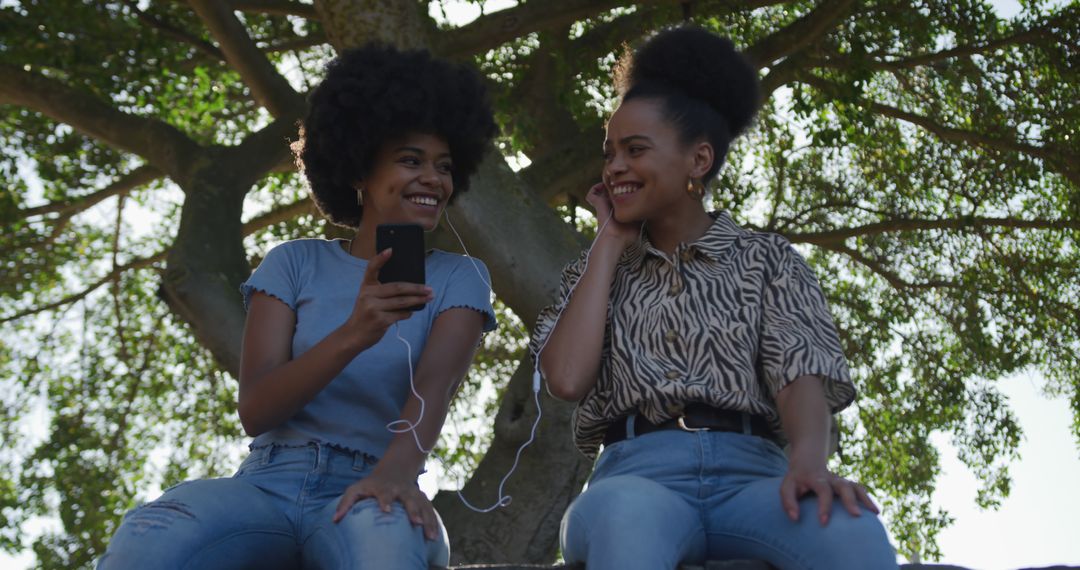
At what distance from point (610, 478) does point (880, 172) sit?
7.23 meters

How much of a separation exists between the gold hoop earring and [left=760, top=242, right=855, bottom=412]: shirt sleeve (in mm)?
354

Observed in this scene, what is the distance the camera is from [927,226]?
9281mm

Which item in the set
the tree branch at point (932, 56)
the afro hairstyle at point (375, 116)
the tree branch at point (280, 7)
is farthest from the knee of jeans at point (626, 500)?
the tree branch at point (280, 7)

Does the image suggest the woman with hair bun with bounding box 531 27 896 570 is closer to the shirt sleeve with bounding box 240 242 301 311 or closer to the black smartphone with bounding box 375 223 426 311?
the black smartphone with bounding box 375 223 426 311

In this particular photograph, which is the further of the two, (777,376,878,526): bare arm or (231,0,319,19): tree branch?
(231,0,319,19): tree branch

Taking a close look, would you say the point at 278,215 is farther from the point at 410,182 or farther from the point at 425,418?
the point at 425,418

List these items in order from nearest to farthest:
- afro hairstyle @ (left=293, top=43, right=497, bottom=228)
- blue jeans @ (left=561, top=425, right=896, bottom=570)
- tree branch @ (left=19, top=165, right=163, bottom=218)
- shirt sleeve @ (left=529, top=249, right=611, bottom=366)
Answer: blue jeans @ (left=561, top=425, right=896, bottom=570) < shirt sleeve @ (left=529, top=249, right=611, bottom=366) < afro hairstyle @ (left=293, top=43, right=497, bottom=228) < tree branch @ (left=19, top=165, right=163, bottom=218)

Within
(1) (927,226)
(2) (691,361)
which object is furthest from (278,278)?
(1) (927,226)

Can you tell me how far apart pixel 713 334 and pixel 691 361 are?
0.31ft

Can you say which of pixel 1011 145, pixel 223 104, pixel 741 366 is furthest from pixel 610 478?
pixel 223 104

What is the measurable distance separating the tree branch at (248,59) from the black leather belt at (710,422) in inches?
187

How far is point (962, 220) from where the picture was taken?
9.05 m

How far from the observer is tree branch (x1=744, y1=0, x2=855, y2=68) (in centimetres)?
759

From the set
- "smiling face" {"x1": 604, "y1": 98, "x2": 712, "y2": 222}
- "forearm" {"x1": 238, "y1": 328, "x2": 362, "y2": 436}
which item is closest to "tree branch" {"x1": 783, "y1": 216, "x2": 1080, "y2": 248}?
"smiling face" {"x1": 604, "y1": 98, "x2": 712, "y2": 222}
